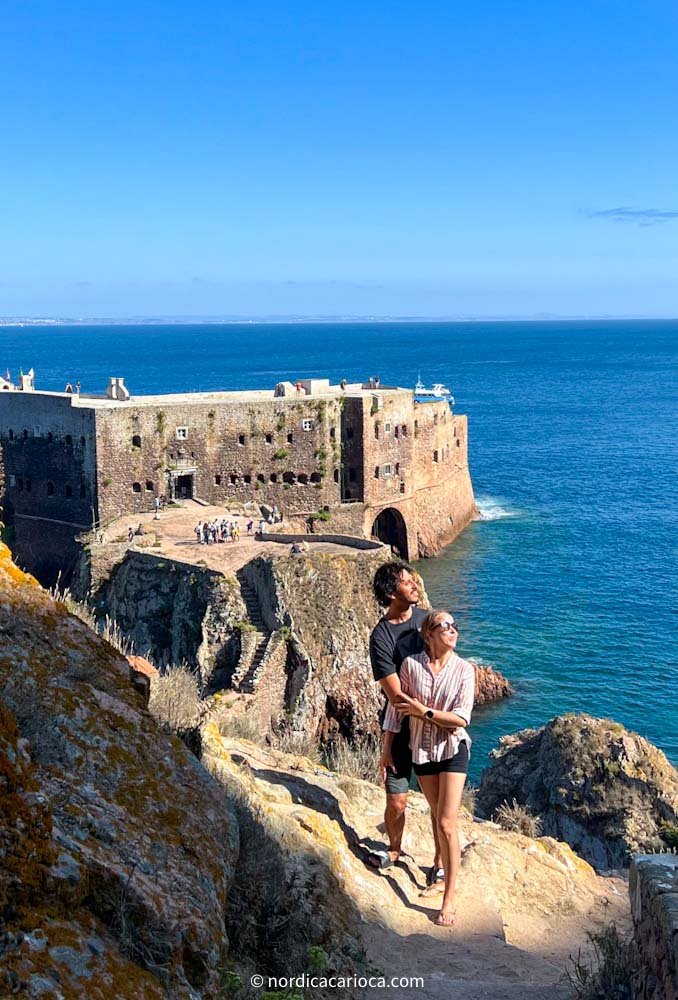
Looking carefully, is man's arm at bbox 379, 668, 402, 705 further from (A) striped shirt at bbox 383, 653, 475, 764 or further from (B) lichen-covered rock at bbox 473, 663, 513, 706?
(B) lichen-covered rock at bbox 473, 663, 513, 706

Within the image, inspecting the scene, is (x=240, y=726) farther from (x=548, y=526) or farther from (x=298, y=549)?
(x=548, y=526)

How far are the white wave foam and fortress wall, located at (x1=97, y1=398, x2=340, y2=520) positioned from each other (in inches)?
721

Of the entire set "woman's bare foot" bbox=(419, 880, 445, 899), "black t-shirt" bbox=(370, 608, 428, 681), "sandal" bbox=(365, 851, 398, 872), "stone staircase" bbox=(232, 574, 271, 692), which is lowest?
"stone staircase" bbox=(232, 574, 271, 692)

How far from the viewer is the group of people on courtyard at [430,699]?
8.95 m

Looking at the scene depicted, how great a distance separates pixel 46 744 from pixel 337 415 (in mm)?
46535

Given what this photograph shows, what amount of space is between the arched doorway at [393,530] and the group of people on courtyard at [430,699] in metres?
46.8

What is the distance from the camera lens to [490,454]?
309 ft

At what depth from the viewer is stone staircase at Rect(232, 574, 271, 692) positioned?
92.5 feet

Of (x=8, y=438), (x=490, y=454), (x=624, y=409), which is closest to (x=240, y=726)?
(x=8, y=438)

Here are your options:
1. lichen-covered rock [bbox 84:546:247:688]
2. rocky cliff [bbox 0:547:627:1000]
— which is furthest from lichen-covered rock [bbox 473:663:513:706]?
rocky cliff [bbox 0:547:627:1000]

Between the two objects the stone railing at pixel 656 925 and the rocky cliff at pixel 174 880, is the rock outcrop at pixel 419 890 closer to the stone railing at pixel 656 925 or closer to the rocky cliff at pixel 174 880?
the rocky cliff at pixel 174 880

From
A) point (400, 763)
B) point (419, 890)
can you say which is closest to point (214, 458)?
point (400, 763)

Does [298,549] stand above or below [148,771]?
below

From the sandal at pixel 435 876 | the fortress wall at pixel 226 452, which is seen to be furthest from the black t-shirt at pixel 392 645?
the fortress wall at pixel 226 452
